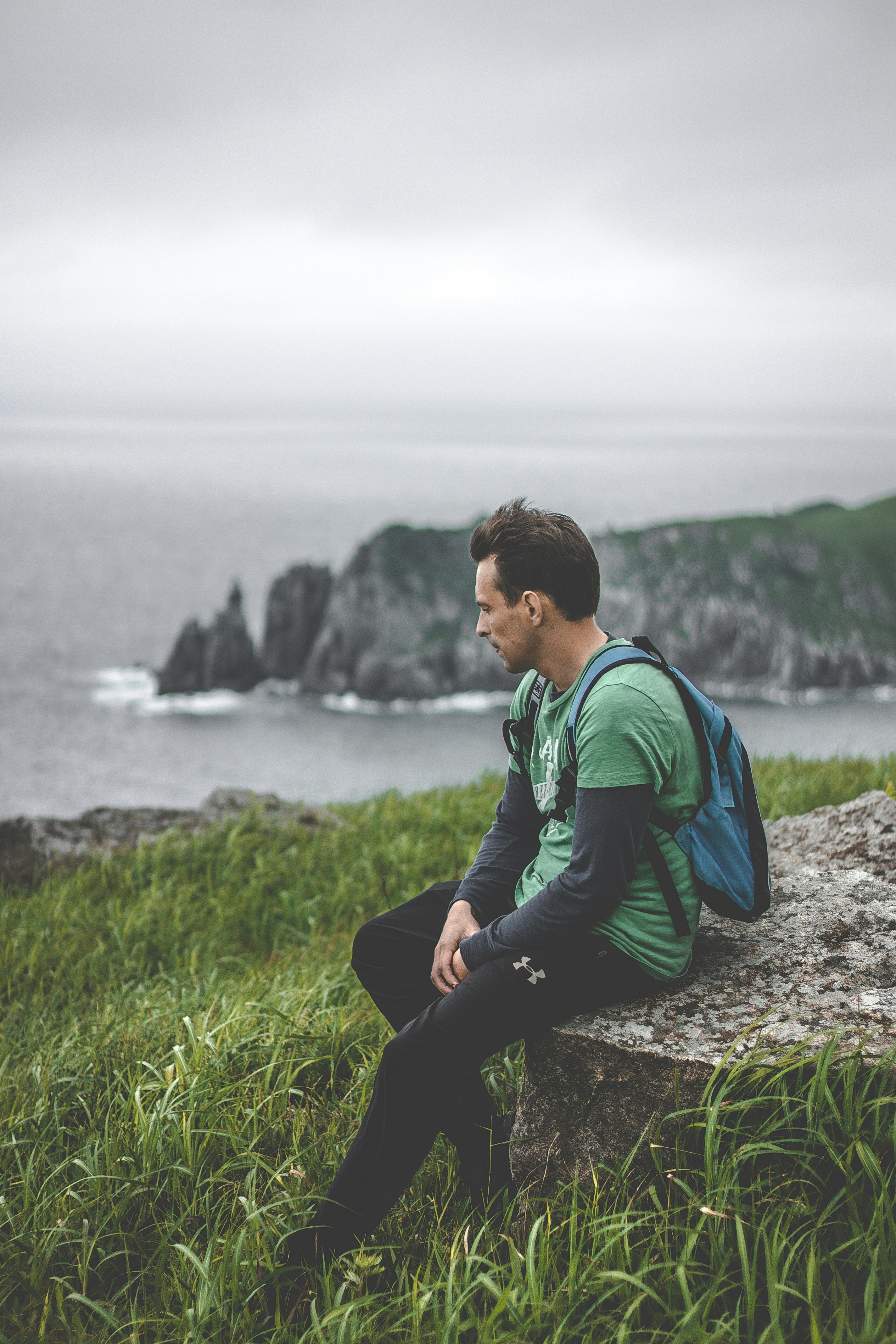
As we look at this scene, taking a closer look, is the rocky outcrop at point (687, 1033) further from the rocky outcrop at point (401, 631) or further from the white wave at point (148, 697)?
the rocky outcrop at point (401, 631)

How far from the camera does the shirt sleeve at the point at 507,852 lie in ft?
11.2

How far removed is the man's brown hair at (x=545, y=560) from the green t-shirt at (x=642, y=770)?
20 cm

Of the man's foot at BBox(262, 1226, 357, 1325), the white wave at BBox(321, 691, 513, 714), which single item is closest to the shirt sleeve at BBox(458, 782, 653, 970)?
the man's foot at BBox(262, 1226, 357, 1325)

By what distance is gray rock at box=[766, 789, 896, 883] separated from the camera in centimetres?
418

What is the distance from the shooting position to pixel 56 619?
120 meters

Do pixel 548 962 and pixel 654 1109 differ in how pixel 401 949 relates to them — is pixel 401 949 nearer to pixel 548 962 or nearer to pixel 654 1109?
pixel 548 962

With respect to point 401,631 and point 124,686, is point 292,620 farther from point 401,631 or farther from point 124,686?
point 124,686

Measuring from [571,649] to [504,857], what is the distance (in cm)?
92

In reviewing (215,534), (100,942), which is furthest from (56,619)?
(100,942)

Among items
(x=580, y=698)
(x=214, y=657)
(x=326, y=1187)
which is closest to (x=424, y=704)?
(x=214, y=657)

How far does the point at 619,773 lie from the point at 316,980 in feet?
9.62

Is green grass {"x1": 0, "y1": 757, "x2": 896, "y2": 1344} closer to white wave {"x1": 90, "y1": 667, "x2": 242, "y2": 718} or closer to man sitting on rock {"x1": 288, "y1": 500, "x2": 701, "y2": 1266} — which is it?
man sitting on rock {"x1": 288, "y1": 500, "x2": 701, "y2": 1266}

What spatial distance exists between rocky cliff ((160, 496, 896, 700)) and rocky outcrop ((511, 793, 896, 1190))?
102 m

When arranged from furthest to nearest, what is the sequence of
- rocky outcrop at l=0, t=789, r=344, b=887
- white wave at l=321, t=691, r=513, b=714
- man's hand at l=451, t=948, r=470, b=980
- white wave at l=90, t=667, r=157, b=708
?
white wave at l=321, t=691, r=513, b=714, white wave at l=90, t=667, r=157, b=708, rocky outcrop at l=0, t=789, r=344, b=887, man's hand at l=451, t=948, r=470, b=980
